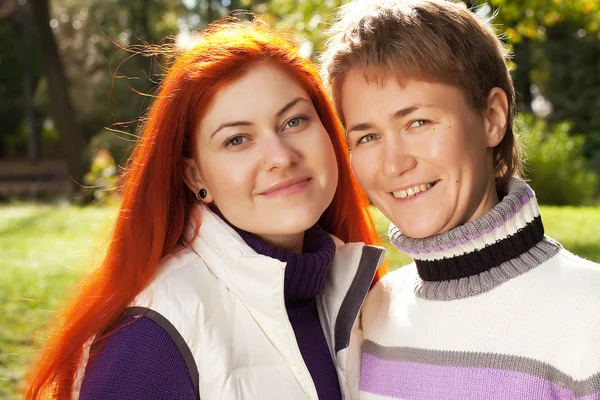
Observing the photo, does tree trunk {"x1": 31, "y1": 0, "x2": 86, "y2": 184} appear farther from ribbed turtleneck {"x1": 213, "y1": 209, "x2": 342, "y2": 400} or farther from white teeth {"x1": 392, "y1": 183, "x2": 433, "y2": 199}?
white teeth {"x1": 392, "y1": 183, "x2": 433, "y2": 199}

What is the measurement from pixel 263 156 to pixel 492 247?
0.76 m

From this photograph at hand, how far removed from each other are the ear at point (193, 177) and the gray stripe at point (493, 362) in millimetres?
797

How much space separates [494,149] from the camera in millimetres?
2506

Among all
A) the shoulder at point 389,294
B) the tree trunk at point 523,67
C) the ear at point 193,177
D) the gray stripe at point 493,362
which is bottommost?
the tree trunk at point 523,67

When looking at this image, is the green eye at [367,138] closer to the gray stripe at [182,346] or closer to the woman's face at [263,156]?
the woman's face at [263,156]

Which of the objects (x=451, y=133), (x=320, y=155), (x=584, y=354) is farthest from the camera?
(x=320, y=155)

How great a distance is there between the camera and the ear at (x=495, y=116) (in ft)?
7.75

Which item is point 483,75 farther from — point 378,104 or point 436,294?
point 436,294

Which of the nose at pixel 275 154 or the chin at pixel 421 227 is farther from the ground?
the nose at pixel 275 154

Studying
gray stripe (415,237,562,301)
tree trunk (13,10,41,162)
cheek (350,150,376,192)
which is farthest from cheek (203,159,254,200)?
tree trunk (13,10,41,162)

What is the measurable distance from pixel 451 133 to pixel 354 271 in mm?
673

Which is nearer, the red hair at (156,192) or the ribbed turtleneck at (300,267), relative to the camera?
the red hair at (156,192)

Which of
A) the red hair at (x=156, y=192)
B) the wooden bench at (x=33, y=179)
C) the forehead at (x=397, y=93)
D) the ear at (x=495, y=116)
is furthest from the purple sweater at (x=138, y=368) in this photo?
the wooden bench at (x=33, y=179)

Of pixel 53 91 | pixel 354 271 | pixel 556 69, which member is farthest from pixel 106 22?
pixel 354 271
